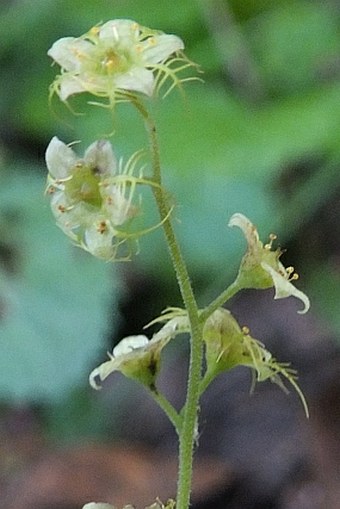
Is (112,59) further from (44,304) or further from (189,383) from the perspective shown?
(44,304)

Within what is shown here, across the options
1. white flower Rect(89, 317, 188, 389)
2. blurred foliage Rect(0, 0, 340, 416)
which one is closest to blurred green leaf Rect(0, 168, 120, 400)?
blurred foliage Rect(0, 0, 340, 416)

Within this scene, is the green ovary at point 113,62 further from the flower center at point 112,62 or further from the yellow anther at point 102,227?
the yellow anther at point 102,227

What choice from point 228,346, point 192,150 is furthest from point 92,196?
point 192,150

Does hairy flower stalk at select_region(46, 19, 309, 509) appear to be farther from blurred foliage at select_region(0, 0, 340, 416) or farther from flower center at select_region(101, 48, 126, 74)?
blurred foliage at select_region(0, 0, 340, 416)

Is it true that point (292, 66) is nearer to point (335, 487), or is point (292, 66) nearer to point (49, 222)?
point (49, 222)

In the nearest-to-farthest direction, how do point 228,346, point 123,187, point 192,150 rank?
1. point 123,187
2. point 228,346
3. point 192,150

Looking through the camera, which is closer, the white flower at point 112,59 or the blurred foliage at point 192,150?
the white flower at point 112,59

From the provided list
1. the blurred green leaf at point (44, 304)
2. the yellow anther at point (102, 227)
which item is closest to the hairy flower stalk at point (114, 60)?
the yellow anther at point (102, 227)
